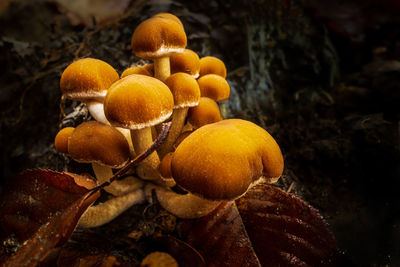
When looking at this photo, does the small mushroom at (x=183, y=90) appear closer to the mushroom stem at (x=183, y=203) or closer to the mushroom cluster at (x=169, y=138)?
the mushroom cluster at (x=169, y=138)

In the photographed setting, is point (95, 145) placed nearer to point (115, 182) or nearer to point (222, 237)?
point (115, 182)

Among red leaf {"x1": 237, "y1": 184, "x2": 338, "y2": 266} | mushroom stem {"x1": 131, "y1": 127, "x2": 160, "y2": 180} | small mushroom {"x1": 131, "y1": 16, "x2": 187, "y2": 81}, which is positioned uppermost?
small mushroom {"x1": 131, "y1": 16, "x2": 187, "y2": 81}

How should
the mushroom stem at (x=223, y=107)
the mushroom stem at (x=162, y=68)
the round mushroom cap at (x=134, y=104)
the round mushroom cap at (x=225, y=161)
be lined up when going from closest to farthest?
the round mushroom cap at (x=225, y=161) → the round mushroom cap at (x=134, y=104) → the mushroom stem at (x=162, y=68) → the mushroom stem at (x=223, y=107)

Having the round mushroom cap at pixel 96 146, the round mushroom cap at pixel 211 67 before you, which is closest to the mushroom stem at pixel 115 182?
the round mushroom cap at pixel 96 146

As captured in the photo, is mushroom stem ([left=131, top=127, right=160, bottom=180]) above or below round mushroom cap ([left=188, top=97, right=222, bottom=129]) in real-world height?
below

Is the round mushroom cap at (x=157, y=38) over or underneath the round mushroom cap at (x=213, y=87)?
over

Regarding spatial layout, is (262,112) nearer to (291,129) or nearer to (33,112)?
(291,129)

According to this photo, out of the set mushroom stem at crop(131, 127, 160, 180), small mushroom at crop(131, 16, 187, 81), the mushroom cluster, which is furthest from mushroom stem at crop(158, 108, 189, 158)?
small mushroom at crop(131, 16, 187, 81)

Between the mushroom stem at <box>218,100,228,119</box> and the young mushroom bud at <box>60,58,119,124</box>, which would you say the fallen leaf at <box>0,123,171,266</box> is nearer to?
the young mushroom bud at <box>60,58,119,124</box>
